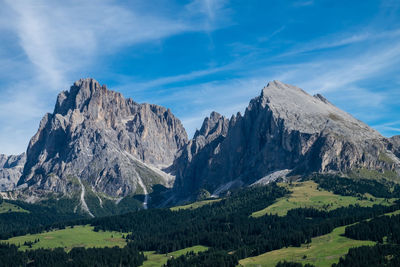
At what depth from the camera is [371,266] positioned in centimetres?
19688

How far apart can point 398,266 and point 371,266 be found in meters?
10.6

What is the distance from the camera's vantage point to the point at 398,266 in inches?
7539
